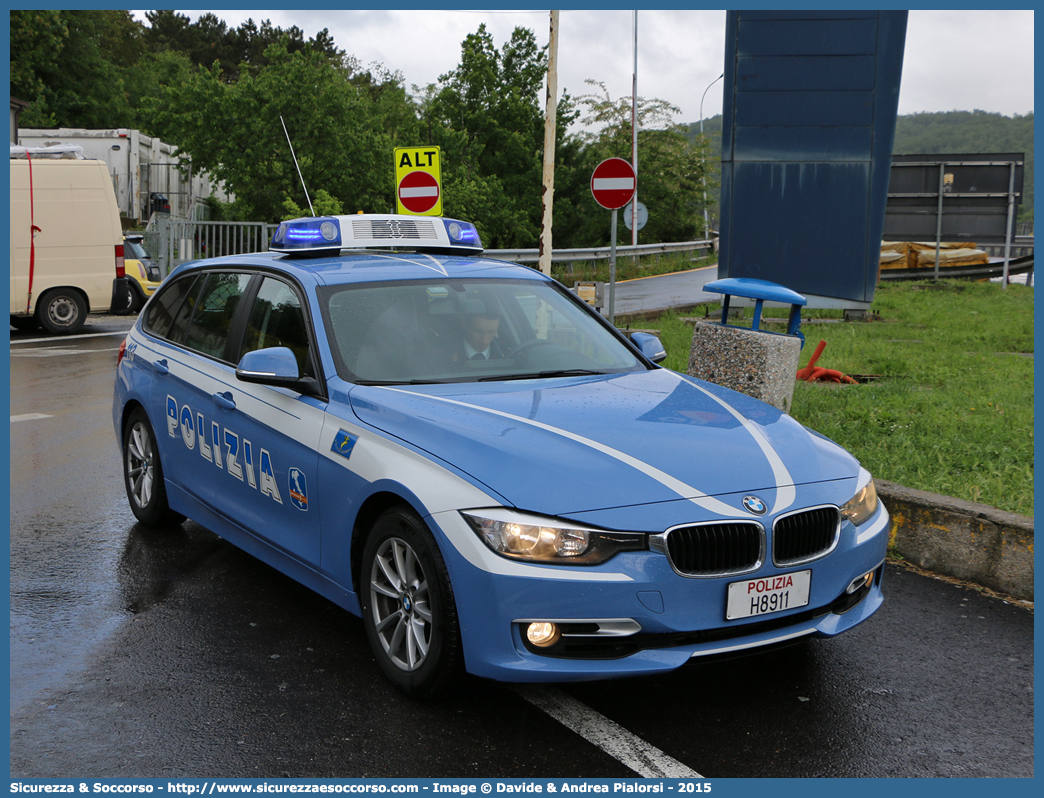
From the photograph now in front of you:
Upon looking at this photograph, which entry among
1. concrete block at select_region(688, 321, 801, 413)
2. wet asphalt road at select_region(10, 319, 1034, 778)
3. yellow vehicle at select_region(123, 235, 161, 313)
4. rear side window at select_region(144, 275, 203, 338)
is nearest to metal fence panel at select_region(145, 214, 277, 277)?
yellow vehicle at select_region(123, 235, 161, 313)

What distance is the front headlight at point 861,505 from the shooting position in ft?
12.3

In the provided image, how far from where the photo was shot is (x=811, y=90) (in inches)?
614

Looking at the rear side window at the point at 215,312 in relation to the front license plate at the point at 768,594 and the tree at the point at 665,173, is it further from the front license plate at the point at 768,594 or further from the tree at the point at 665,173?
the tree at the point at 665,173

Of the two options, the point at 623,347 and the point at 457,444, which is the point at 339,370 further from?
the point at 623,347

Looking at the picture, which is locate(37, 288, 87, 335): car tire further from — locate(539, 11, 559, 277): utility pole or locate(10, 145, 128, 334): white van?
locate(539, 11, 559, 277): utility pole

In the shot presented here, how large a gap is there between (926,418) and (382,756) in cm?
564

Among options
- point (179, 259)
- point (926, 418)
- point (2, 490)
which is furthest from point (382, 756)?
point (179, 259)

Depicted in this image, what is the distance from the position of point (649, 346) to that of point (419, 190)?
9663 millimetres

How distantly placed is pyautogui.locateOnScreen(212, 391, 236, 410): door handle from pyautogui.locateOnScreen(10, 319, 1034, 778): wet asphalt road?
86 cm

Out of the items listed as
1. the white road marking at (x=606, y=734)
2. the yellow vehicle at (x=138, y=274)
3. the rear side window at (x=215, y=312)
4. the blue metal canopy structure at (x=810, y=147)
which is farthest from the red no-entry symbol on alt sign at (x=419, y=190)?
the white road marking at (x=606, y=734)

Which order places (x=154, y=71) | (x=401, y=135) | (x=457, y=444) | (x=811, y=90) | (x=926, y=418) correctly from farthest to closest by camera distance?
(x=154, y=71)
(x=401, y=135)
(x=811, y=90)
(x=926, y=418)
(x=457, y=444)

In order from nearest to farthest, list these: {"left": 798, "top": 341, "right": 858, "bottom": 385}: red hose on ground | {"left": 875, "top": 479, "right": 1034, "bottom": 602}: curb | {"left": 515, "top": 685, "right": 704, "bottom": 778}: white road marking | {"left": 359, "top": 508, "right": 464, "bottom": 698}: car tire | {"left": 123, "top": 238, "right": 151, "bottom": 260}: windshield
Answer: {"left": 515, "top": 685, "right": 704, "bottom": 778}: white road marking
{"left": 359, "top": 508, "right": 464, "bottom": 698}: car tire
{"left": 875, "top": 479, "right": 1034, "bottom": 602}: curb
{"left": 798, "top": 341, "right": 858, "bottom": 385}: red hose on ground
{"left": 123, "top": 238, "right": 151, "bottom": 260}: windshield

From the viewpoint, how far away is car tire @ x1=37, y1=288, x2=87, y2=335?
680 inches

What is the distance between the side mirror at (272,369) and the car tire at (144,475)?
5.54ft
